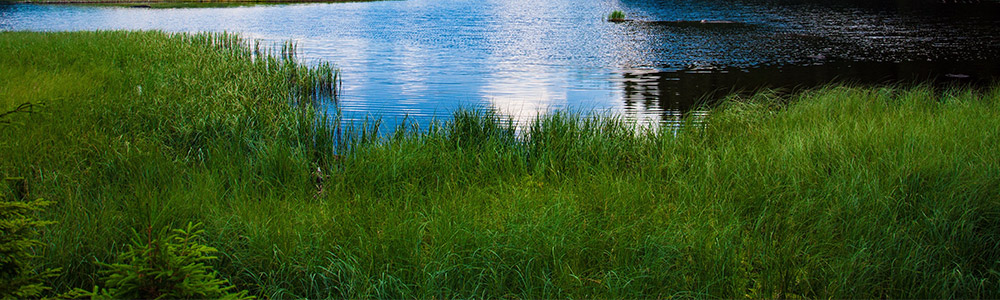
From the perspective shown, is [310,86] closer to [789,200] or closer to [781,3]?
[789,200]

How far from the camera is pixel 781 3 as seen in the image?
5491 centimetres

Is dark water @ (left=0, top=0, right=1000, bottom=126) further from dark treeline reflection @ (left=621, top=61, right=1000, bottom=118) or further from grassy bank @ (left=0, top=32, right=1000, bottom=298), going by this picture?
grassy bank @ (left=0, top=32, right=1000, bottom=298)

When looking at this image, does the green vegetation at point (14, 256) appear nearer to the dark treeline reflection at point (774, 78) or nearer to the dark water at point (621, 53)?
the dark water at point (621, 53)

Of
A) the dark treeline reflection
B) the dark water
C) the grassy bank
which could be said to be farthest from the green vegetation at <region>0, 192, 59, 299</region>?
the dark treeline reflection

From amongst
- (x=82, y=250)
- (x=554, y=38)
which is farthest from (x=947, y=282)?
(x=554, y=38)

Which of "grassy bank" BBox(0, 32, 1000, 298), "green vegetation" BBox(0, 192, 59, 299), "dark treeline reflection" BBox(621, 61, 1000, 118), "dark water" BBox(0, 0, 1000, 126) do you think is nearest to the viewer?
"green vegetation" BBox(0, 192, 59, 299)

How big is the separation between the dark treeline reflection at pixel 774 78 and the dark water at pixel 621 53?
0.04 m

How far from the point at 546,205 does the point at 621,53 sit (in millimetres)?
20847

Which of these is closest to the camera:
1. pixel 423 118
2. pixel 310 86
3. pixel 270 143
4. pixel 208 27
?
pixel 270 143

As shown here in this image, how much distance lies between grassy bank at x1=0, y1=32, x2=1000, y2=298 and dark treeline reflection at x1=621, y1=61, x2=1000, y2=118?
7.20 metres

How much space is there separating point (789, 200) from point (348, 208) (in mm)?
3682

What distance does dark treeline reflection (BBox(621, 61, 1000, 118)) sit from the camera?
15977mm

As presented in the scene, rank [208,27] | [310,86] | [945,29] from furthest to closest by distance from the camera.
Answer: [208,27], [945,29], [310,86]

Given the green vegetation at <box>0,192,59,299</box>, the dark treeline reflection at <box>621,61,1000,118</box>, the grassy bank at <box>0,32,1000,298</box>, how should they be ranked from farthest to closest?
the dark treeline reflection at <box>621,61,1000,118</box>
the grassy bank at <box>0,32,1000,298</box>
the green vegetation at <box>0,192,59,299</box>
